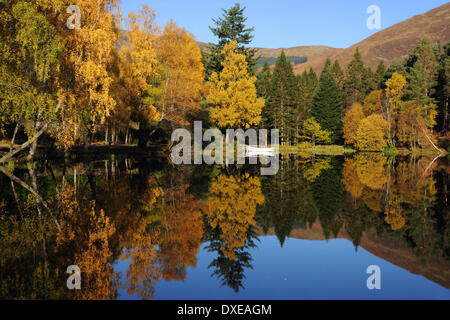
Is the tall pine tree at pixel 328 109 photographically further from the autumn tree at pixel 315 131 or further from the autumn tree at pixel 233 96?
the autumn tree at pixel 233 96

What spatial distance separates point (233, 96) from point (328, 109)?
33290 millimetres

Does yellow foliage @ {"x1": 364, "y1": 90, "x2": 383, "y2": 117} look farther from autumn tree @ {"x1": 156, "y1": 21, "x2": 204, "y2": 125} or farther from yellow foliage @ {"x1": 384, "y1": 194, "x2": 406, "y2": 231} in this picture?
yellow foliage @ {"x1": 384, "y1": 194, "x2": 406, "y2": 231}

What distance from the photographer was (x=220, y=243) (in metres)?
6.92

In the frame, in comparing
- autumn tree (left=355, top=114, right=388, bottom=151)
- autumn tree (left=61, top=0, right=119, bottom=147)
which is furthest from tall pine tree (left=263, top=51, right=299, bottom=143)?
autumn tree (left=61, top=0, right=119, bottom=147)

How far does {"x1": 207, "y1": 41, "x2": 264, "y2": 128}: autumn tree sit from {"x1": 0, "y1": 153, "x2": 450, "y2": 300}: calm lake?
19373 millimetres

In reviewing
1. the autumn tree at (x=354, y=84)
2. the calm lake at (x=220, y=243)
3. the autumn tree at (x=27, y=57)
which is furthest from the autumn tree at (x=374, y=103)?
the autumn tree at (x=27, y=57)

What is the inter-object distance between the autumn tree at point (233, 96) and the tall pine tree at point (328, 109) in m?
30.5

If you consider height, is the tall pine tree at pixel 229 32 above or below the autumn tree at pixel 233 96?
above

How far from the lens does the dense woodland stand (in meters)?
15.3

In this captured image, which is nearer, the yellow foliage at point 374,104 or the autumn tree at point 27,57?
the autumn tree at point 27,57

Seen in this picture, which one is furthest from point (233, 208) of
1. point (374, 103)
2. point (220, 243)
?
point (374, 103)

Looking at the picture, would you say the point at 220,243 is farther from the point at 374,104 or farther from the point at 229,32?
the point at 374,104

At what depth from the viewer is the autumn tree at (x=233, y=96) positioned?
31250mm
